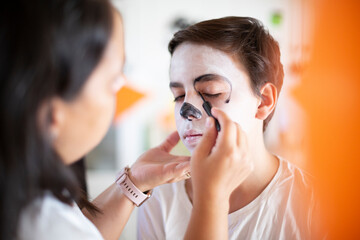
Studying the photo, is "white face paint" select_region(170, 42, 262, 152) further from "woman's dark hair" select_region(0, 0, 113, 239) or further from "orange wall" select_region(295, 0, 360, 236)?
"woman's dark hair" select_region(0, 0, 113, 239)

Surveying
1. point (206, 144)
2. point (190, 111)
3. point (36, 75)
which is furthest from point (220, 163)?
point (36, 75)

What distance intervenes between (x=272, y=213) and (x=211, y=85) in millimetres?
375

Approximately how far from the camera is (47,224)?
458 millimetres

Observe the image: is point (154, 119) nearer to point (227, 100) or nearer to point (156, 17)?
point (156, 17)

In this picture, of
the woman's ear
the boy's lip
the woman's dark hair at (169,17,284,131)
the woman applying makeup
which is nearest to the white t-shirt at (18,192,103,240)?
the woman applying makeup

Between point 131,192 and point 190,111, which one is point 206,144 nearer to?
point 190,111

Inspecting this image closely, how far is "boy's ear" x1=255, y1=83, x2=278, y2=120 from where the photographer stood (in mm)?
845

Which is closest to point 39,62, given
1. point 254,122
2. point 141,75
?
point 254,122

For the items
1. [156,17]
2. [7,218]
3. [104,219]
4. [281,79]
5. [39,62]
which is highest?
[156,17]

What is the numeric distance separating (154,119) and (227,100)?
1205 millimetres

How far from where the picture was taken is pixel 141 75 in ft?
6.33

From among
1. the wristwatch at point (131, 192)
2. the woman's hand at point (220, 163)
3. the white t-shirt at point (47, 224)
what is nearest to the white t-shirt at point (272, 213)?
the wristwatch at point (131, 192)

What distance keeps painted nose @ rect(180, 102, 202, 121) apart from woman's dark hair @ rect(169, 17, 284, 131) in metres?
0.17

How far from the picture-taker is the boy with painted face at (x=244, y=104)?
780mm
